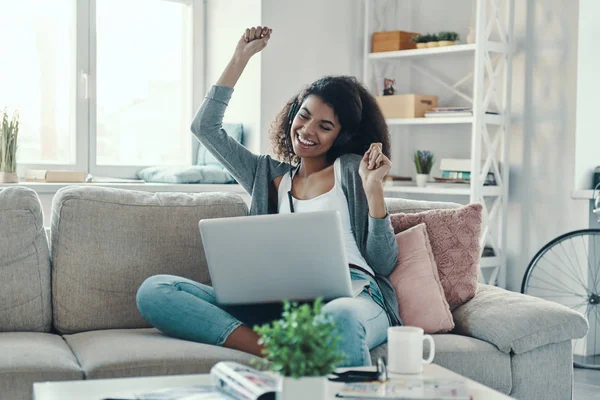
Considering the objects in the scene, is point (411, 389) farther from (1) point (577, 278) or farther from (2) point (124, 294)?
(1) point (577, 278)

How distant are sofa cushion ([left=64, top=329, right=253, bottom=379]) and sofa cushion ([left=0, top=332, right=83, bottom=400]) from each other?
4cm

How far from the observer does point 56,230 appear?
245cm

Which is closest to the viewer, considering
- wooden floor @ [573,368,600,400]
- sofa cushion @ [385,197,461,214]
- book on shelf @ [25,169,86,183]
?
sofa cushion @ [385,197,461,214]

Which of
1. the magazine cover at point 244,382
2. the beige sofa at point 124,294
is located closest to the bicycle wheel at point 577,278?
the beige sofa at point 124,294

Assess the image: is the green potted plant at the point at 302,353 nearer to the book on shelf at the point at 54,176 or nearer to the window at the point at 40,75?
the book on shelf at the point at 54,176

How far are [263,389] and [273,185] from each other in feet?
4.17

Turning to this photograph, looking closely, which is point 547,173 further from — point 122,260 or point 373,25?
point 122,260

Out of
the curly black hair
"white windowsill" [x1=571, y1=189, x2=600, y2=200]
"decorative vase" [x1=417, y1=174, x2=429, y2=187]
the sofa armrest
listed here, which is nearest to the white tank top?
the curly black hair

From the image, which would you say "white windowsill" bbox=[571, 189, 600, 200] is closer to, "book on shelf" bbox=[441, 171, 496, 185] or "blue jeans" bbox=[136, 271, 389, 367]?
"book on shelf" bbox=[441, 171, 496, 185]

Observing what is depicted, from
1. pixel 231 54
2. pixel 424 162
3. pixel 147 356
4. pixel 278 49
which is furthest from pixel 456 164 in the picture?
pixel 147 356

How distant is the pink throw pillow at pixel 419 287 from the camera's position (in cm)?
245

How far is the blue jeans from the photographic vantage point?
85.3 inches

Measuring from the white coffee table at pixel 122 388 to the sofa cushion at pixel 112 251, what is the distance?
77cm

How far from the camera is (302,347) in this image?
1.32 meters
